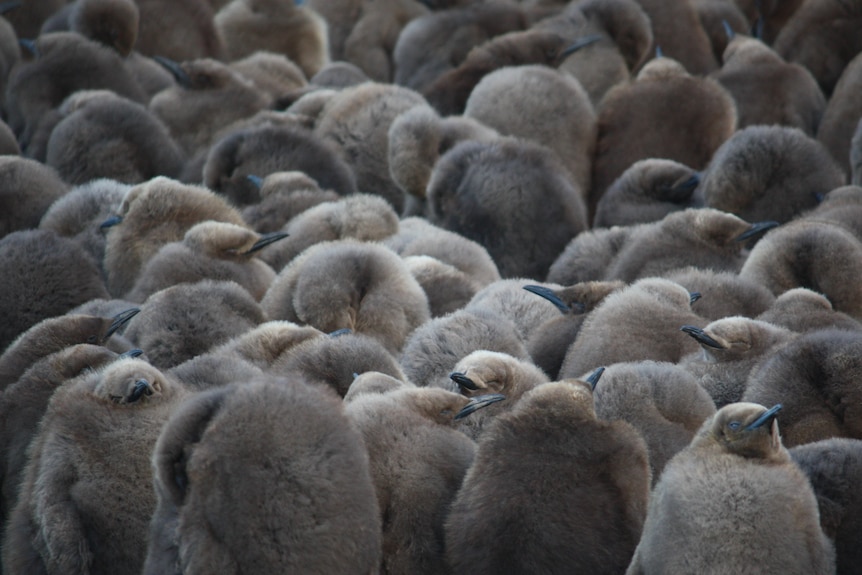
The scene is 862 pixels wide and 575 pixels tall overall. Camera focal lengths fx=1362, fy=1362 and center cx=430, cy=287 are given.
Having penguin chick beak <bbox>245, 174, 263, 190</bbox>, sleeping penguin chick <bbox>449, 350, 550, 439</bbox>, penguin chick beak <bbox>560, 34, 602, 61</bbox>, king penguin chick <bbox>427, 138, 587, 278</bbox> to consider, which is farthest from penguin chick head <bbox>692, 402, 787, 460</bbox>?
penguin chick beak <bbox>560, 34, 602, 61</bbox>

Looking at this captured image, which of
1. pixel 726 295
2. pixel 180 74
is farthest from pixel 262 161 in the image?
pixel 726 295

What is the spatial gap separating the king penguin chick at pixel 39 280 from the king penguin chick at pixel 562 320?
6.61ft

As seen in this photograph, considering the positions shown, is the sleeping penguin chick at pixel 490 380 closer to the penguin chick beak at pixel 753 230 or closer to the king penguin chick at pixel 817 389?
the king penguin chick at pixel 817 389

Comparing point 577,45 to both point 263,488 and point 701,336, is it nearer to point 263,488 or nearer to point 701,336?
point 701,336

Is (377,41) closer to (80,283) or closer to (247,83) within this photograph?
(247,83)

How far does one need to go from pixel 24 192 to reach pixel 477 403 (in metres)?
3.85

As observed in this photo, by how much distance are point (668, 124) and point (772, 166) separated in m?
1.39

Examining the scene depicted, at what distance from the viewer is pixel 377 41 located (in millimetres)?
11758

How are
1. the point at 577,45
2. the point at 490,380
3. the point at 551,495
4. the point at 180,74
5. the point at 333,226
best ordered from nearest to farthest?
1. the point at 551,495
2. the point at 490,380
3. the point at 333,226
4. the point at 180,74
5. the point at 577,45

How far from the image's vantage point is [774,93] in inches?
352

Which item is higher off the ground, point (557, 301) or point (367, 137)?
point (557, 301)

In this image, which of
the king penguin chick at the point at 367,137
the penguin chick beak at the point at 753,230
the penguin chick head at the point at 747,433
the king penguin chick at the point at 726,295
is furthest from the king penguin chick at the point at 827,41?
the penguin chick head at the point at 747,433

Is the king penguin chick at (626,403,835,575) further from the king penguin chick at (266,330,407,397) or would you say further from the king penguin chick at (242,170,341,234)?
the king penguin chick at (242,170,341,234)

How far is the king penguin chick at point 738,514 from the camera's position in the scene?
3.53 m
